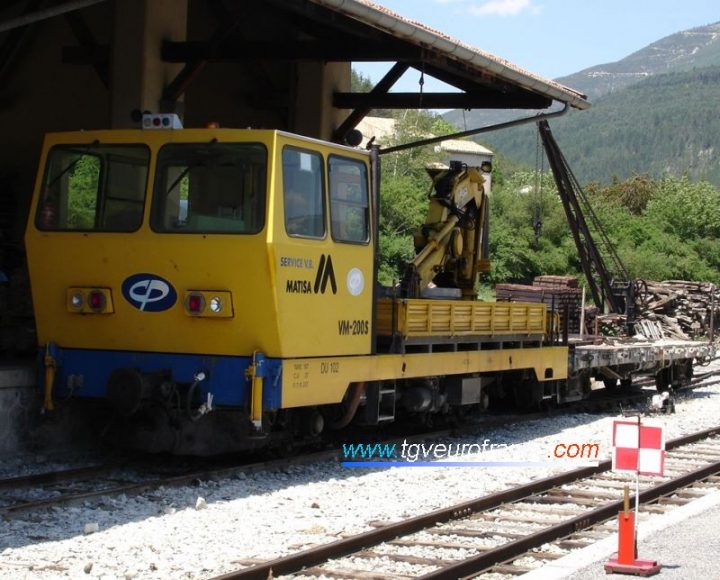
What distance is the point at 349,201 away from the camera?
1020 cm

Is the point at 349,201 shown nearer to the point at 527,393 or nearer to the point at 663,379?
the point at 527,393

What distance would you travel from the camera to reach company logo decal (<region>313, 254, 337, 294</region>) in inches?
381

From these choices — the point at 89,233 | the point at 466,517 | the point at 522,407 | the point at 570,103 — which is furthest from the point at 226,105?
the point at 466,517

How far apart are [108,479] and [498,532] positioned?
3383mm

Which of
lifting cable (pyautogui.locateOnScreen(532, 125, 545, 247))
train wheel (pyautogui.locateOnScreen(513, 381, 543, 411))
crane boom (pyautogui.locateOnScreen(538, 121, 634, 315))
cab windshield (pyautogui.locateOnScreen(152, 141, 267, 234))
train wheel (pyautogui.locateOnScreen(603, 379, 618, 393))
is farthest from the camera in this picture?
lifting cable (pyautogui.locateOnScreen(532, 125, 545, 247))

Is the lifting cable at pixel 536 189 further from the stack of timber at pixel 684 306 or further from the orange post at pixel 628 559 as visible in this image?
the orange post at pixel 628 559

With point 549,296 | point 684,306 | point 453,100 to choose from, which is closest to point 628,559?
point 453,100

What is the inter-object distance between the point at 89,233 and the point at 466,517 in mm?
3982

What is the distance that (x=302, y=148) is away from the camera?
9.62 metres

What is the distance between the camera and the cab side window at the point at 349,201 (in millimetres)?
9953

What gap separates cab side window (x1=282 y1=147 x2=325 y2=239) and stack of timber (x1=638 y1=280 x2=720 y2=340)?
2362 centimetres

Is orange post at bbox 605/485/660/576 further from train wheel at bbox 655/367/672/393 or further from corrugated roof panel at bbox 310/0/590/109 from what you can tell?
train wheel at bbox 655/367/672/393

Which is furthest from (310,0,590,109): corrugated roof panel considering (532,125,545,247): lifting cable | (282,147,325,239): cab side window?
(532,125,545,247): lifting cable

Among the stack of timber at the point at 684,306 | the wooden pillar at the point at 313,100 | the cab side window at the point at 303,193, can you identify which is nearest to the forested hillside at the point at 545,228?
the stack of timber at the point at 684,306
